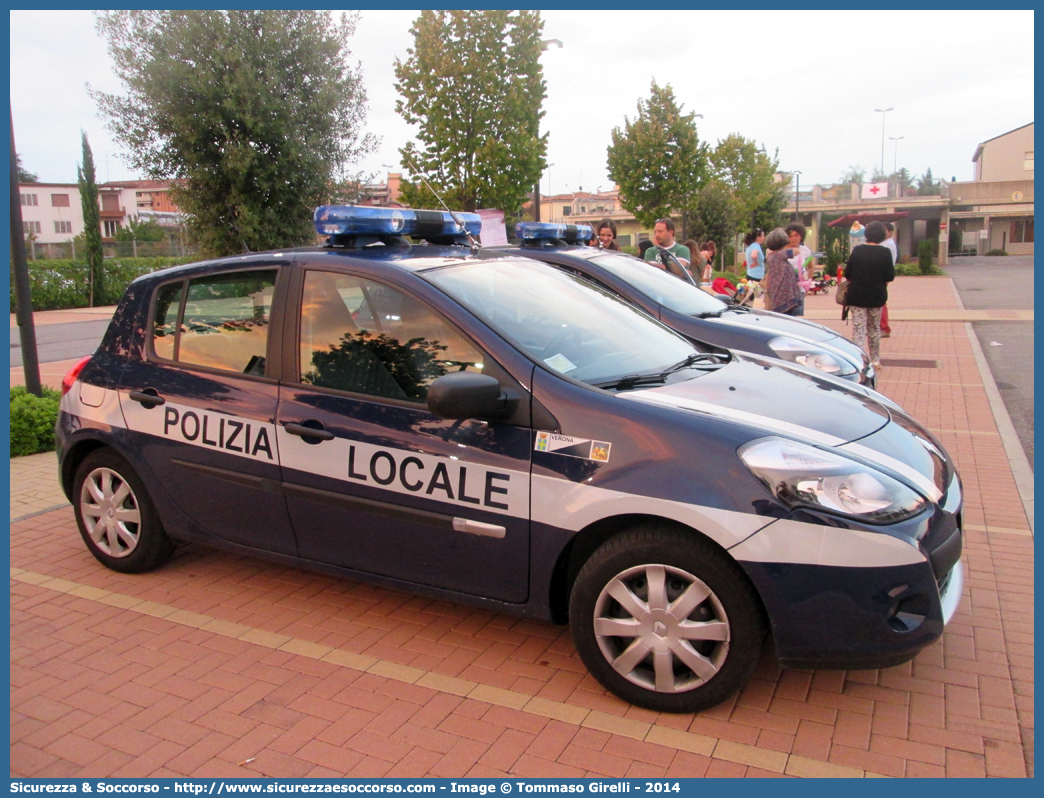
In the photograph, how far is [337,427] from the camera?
12.2ft

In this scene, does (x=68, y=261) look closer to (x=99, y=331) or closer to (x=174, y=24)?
(x=99, y=331)

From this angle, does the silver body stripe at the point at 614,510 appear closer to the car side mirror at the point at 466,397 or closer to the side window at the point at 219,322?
the car side mirror at the point at 466,397

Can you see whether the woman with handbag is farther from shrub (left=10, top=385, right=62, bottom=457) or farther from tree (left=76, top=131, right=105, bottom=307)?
tree (left=76, top=131, right=105, bottom=307)

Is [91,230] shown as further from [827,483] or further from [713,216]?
[827,483]

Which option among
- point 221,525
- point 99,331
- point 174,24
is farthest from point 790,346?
point 99,331

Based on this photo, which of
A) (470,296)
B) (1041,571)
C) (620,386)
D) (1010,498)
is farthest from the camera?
(1010,498)

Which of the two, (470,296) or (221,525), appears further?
(221,525)

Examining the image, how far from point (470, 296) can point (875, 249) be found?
8143mm

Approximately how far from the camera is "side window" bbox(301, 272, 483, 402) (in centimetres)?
361

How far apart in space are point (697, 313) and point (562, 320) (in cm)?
333

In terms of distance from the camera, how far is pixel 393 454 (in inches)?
141

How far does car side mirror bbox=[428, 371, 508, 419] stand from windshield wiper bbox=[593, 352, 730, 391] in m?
0.46

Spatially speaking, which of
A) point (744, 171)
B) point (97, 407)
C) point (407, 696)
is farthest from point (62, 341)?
point (744, 171)

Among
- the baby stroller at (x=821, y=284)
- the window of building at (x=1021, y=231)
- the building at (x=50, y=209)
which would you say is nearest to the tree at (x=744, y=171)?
the baby stroller at (x=821, y=284)
